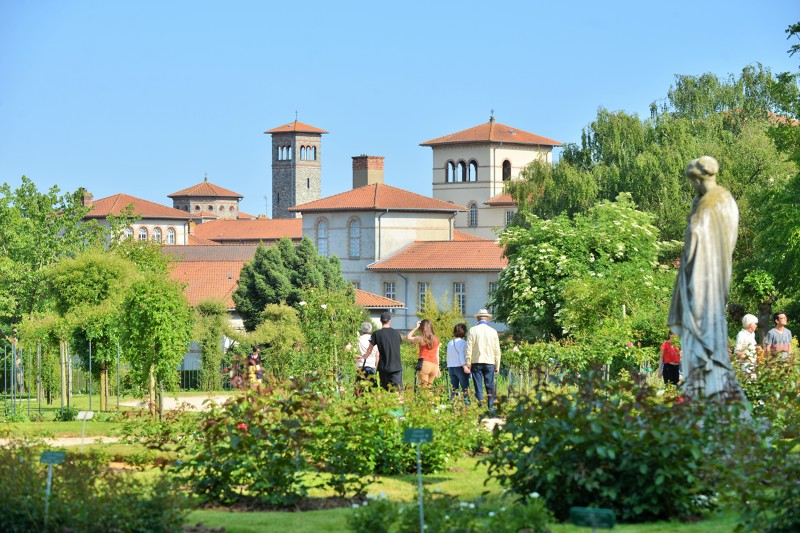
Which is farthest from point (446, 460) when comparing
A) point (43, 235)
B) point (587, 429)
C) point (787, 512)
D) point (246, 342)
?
point (43, 235)

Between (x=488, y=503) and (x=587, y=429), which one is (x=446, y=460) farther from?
(x=587, y=429)

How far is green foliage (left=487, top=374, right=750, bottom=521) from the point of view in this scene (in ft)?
27.7

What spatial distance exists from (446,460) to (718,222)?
3356 millimetres

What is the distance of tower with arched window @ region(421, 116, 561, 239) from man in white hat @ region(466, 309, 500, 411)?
77767mm

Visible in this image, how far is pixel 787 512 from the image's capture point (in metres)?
7.37

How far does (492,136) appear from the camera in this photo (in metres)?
95.9

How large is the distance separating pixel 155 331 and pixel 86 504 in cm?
944

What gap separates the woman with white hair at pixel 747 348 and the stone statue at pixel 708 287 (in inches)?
154

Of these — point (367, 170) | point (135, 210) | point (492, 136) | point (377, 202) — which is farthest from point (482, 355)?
point (135, 210)

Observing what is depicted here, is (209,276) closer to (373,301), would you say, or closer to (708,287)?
(373,301)

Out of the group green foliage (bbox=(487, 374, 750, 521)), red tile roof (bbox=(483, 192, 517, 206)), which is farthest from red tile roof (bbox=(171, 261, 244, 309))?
green foliage (bbox=(487, 374, 750, 521))

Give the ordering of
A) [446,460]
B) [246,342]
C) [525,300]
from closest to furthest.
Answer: [446,460], [525,300], [246,342]

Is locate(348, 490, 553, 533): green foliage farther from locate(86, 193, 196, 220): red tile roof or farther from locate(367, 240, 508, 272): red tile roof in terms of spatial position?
locate(86, 193, 196, 220): red tile roof

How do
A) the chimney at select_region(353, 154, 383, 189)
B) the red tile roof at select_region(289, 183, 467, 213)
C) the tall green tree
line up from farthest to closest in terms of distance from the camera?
the chimney at select_region(353, 154, 383, 189), the red tile roof at select_region(289, 183, 467, 213), the tall green tree
